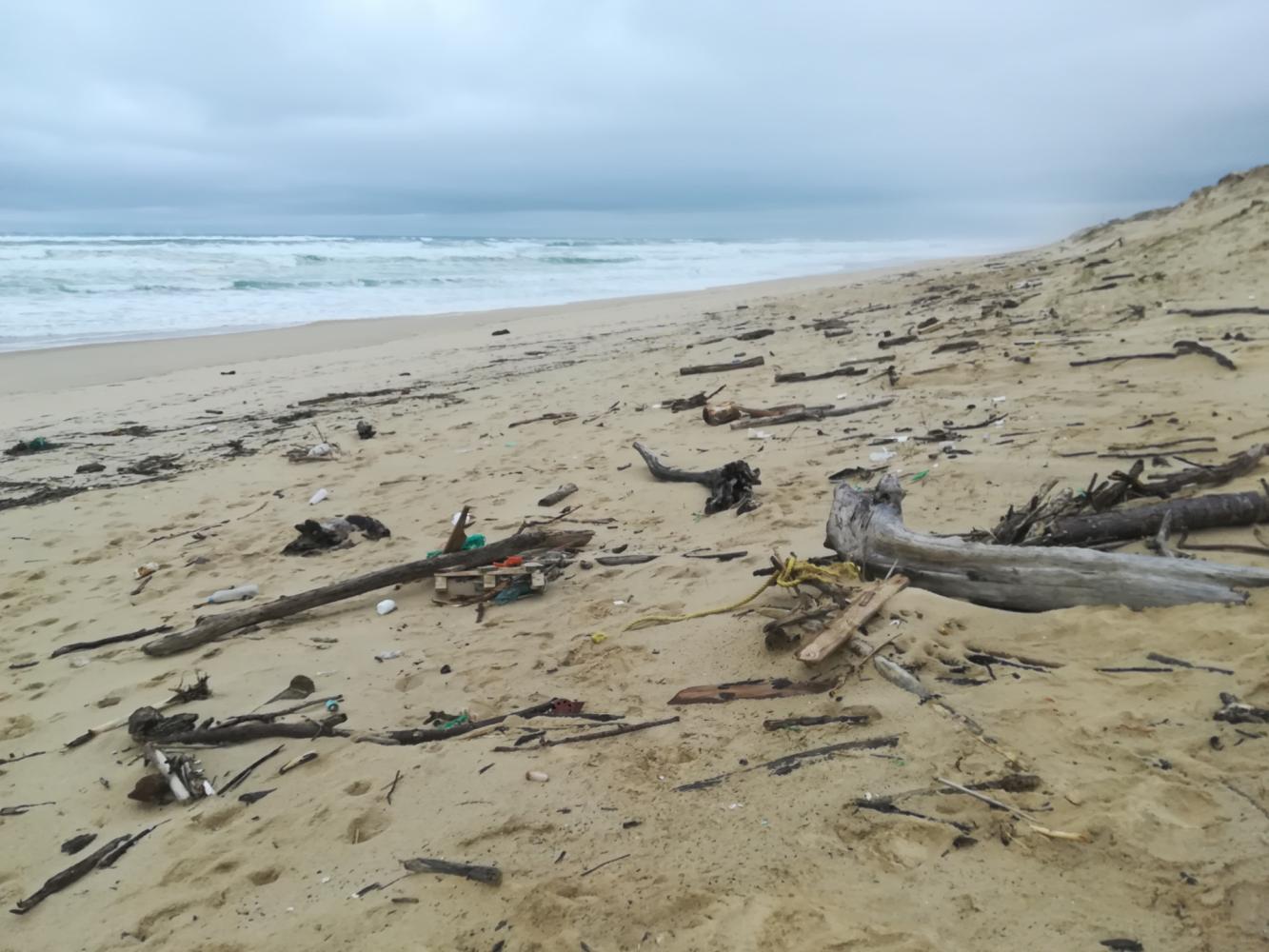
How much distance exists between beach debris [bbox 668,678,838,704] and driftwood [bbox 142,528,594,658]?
184cm

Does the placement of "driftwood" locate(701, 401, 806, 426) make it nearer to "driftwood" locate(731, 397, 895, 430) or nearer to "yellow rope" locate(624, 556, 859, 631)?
"driftwood" locate(731, 397, 895, 430)

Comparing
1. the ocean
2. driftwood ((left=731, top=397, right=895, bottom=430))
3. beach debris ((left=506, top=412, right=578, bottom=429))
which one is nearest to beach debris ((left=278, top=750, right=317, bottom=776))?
driftwood ((left=731, top=397, right=895, bottom=430))

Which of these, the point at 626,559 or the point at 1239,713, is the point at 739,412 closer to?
the point at 626,559

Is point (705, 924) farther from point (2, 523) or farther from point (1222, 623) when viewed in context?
point (2, 523)

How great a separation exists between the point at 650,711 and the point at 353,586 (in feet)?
7.09

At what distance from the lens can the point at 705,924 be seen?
196cm

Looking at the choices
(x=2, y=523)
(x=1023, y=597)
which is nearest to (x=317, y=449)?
(x=2, y=523)

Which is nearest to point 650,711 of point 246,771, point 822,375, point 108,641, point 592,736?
point 592,736

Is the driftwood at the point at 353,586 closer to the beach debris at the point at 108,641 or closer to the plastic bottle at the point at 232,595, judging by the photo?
the beach debris at the point at 108,641

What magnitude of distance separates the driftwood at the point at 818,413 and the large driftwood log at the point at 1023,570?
3.30m

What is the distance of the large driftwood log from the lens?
2.95m

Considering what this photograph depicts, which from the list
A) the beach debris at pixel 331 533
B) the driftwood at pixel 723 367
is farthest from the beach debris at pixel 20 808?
the driftwood at pixel 723 367

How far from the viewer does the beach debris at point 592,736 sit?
9.32 feet

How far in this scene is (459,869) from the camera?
7.40 feet
